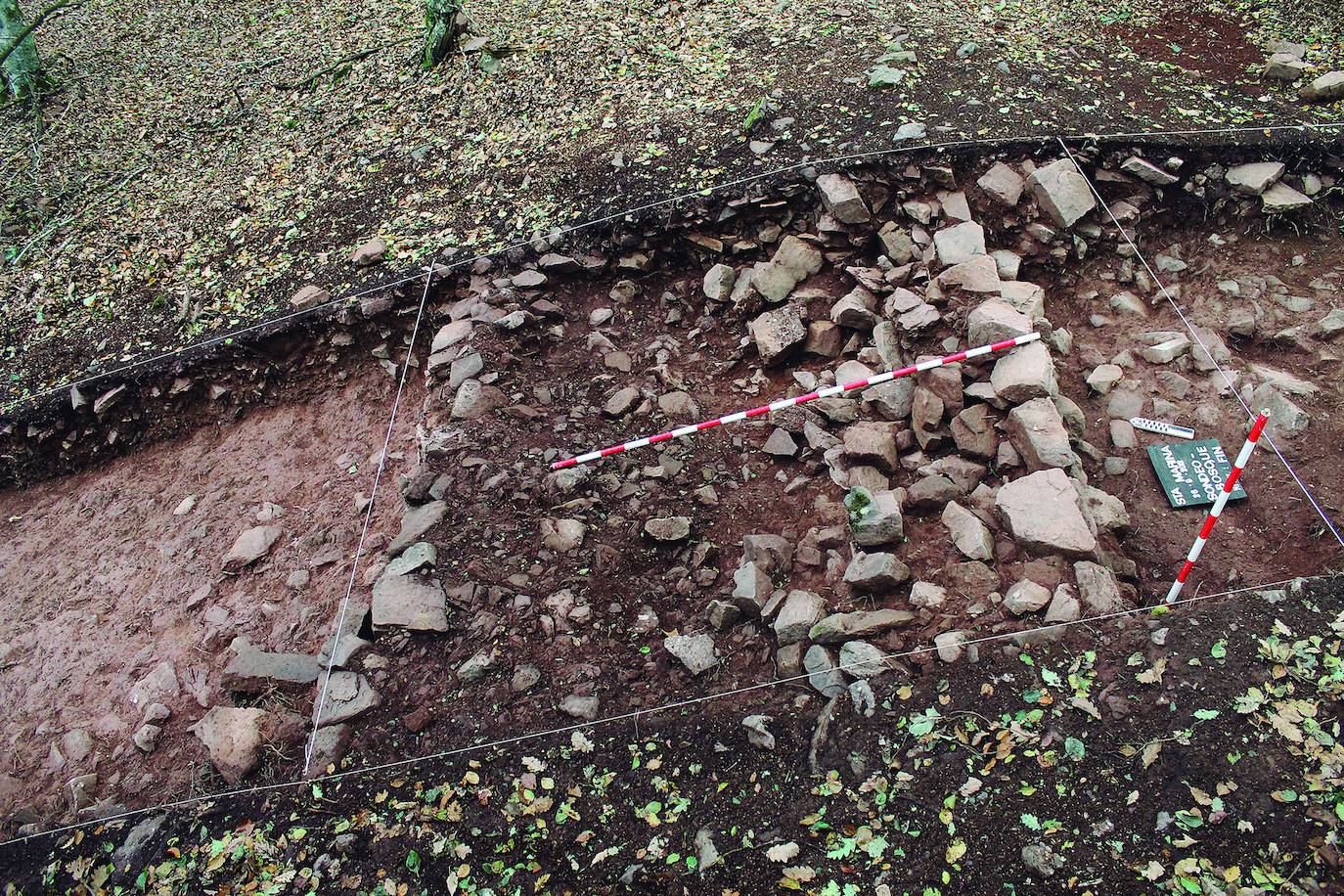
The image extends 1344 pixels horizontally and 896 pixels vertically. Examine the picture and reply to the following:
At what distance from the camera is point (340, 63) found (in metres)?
8.98

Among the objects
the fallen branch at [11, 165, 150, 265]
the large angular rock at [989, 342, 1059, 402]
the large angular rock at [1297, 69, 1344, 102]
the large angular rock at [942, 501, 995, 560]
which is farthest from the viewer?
the fallen branch at [11, 165, 150, 265]

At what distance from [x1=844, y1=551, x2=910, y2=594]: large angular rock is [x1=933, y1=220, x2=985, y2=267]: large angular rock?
2.45 metres

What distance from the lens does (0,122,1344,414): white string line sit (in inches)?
227

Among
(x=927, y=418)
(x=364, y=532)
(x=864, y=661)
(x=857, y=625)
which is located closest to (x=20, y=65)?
(x=364, y=532)

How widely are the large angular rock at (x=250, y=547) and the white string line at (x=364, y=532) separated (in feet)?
2.31

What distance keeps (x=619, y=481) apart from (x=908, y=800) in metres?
2.47

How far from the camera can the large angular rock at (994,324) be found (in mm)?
4770

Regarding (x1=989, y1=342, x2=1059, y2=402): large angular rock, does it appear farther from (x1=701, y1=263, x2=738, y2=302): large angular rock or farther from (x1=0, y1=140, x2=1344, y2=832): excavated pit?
(x1=701, y1=263, x2=738, y2=302): large angular rock

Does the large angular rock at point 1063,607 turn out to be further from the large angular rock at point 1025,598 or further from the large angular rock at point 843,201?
the large angular rock at point 843,201

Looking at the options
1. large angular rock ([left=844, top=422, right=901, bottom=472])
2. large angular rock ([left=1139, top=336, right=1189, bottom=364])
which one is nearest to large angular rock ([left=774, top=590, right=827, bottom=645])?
large angular rock ([left=844, top=422, right=901, bottom=472])

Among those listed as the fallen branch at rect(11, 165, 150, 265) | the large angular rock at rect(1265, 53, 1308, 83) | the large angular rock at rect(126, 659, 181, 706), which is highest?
the fallen branch at rect(11, 165, 150, 265)

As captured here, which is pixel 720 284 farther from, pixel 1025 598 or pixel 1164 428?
pixel 1025 598

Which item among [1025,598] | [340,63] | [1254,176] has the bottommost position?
[1025,598]

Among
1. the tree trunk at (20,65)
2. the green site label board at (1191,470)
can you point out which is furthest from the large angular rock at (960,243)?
the tree trunk at (20,65)
